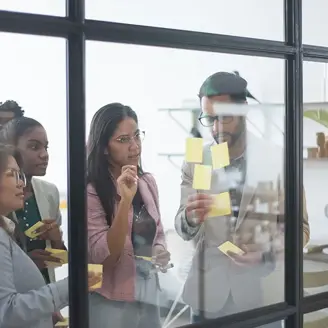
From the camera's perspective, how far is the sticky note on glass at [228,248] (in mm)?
1509

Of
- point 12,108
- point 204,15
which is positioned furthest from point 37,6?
point 204,15

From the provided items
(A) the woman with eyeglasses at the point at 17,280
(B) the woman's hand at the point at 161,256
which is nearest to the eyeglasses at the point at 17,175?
(A) the woman with eyeglasses at the point at 17,280

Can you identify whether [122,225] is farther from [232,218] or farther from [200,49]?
[200,49]

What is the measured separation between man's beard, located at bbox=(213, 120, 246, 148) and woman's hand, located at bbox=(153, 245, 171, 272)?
0.32 metres

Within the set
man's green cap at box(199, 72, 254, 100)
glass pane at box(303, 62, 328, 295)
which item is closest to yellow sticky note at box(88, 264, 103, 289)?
man's green cap at box(199, 72, 254, 100)

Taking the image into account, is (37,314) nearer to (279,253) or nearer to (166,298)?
(166,298)

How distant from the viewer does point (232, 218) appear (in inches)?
60.1

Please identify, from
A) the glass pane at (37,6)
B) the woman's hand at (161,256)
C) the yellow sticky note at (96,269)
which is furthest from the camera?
the woman's hand at (161,256)

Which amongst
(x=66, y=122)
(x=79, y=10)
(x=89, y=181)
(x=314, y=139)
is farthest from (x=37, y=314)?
(x=314, y=139)

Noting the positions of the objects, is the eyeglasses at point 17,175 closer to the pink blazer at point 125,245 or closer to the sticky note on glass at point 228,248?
the pink blazer at point 125,245

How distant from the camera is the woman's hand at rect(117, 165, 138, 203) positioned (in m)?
1.35

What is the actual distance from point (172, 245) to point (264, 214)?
1.02 feet

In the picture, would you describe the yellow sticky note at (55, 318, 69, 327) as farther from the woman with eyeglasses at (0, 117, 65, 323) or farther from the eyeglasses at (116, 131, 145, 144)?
the eyeglasses at (116, 131, 145, 144)

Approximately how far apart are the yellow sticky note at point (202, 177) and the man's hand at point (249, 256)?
0.66ft
